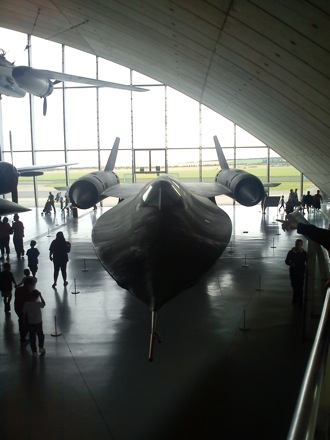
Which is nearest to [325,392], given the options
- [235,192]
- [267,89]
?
[267,89]

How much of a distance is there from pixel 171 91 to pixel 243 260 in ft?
54.2

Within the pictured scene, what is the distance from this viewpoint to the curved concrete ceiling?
5.60 metres

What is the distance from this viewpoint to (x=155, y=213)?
6242 millimetres

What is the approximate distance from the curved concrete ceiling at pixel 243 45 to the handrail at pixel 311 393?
4.26 metres

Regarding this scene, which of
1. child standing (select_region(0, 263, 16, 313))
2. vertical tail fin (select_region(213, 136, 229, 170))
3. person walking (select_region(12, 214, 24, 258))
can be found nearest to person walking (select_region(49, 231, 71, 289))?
child standing (select_region(0, 263, 16, 313))

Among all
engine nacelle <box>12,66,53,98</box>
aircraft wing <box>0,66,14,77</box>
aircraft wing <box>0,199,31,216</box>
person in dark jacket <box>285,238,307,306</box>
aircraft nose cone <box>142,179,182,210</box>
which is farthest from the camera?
aircraft wing <box>0,66,14,77</box>

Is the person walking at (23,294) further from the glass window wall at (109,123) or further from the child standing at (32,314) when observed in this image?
the glass window wall at (109,123)

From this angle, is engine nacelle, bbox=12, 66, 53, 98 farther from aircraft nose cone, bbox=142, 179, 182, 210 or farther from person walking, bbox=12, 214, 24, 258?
aircraft nose cone, bbox=142, 179, 182, 210

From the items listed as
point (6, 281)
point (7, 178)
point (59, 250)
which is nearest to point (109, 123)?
point (7, 178)

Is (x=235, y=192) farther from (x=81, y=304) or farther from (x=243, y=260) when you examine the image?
(x=81, y=304)

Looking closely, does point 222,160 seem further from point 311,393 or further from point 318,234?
point 311,393

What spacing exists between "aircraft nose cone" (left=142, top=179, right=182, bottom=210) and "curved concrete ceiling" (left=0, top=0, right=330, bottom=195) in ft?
9.14

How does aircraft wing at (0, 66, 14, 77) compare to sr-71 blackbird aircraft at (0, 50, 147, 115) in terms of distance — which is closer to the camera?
sr-71 blackbird aircraft at (0, 50, 147, 115)

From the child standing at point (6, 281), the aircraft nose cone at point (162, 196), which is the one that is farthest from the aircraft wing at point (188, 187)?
the child standing at point (6, 281)
